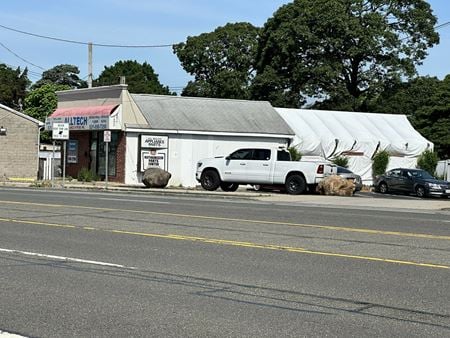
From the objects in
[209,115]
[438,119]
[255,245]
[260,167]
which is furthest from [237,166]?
[438,119]

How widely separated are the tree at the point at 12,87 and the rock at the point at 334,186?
68692 millimetres

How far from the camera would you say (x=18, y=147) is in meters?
49.9

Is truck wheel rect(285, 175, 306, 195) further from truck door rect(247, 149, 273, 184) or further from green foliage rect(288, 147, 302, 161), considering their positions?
green foliage rect(288, 147, 302, 161)

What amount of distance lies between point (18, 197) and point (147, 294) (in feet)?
53.8

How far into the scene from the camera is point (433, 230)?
15.3 m

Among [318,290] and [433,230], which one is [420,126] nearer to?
[433,230]

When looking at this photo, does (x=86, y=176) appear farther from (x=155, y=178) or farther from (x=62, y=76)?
(x=62, y=76)

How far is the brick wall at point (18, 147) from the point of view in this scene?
4922 centimetres

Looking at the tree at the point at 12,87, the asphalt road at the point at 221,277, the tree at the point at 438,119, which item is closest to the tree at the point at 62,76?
the tree at the point at 12,87

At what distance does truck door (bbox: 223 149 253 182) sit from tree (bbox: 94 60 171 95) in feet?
222

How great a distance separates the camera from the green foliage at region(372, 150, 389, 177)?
1693 inches

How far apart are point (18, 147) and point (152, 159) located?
613 inches

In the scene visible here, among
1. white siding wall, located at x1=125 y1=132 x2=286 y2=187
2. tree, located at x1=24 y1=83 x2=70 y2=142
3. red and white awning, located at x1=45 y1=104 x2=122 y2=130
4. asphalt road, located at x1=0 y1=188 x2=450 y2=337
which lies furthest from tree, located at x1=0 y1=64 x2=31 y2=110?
asphalt road, located at x1=0 y1=188 x2=450 y2=337

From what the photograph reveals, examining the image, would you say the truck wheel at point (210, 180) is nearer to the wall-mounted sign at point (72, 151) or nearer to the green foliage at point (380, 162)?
the wall-mounted sign at point (72, 151)
